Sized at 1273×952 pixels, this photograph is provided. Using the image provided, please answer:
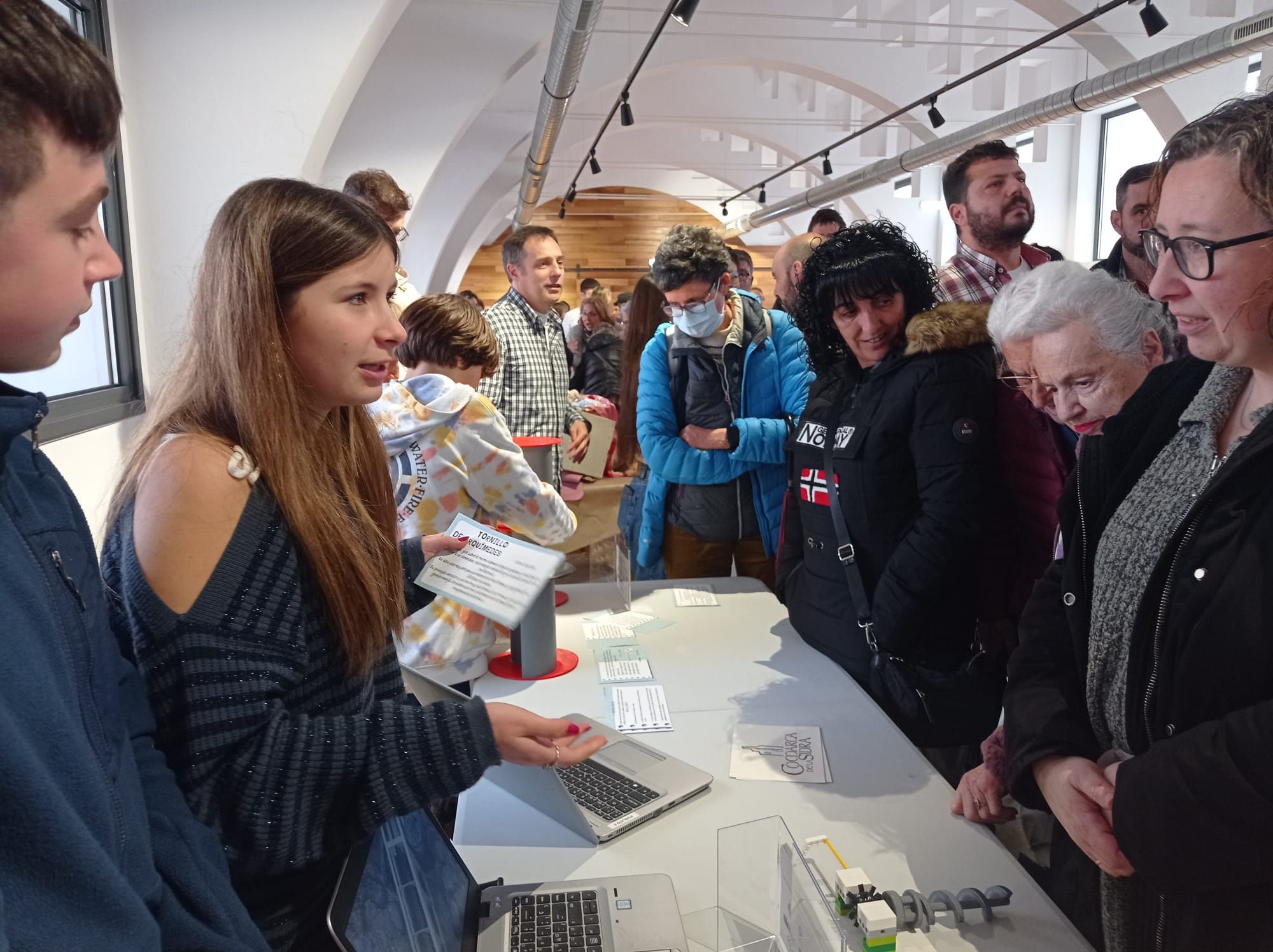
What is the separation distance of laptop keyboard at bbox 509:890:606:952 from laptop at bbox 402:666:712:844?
0.21 meters

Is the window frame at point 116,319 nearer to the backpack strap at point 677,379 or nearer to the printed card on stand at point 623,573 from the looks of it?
the printed card on stand at point 623,573

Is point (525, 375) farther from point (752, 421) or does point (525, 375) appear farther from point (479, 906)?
point (479, 906)

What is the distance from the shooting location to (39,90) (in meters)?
0.68

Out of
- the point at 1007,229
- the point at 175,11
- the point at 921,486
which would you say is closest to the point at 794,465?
the point at 921,486

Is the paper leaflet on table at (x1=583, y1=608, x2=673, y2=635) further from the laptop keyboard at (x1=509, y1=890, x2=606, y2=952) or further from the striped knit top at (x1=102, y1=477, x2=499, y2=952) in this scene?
the striped knit top at (x1=102, y1=477, x2=499, y2=952)

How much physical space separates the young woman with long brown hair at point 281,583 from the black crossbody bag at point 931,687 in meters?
1.06

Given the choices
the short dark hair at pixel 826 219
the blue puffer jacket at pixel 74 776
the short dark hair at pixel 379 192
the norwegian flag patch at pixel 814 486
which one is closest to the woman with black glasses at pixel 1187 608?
the norwegian flag patch at pixel 814 486

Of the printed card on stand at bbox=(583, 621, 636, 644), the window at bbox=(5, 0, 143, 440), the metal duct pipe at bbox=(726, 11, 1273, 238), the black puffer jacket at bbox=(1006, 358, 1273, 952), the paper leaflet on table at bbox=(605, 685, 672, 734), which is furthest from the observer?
the metal duct pipe at bbox=(726, 11, 1273, 238)

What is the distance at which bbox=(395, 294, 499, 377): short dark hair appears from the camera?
2.84m

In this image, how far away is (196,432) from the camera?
110 centimetres

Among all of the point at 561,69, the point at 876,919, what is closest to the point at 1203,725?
the point at 876,919

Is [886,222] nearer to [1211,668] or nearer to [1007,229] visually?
[1007,229]

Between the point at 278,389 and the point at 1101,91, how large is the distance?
6858mm

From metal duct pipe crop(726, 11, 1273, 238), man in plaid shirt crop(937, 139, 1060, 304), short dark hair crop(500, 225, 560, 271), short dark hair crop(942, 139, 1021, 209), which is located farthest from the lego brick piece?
Result: metal duct pipe crop(726, 11, 1273, 238)
